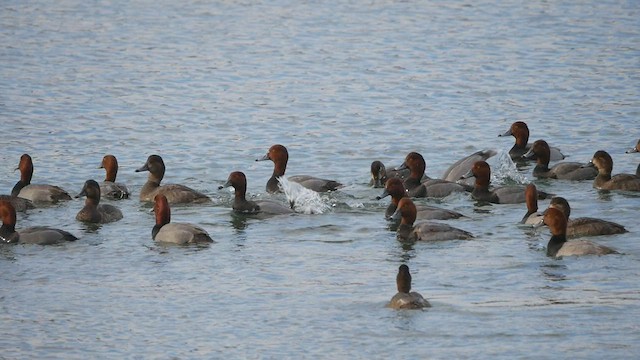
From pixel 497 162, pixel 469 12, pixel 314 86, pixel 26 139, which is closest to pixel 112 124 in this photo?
pixel 26 139

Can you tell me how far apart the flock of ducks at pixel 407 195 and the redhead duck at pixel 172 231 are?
12mm

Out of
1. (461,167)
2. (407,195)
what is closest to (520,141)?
(461,167)

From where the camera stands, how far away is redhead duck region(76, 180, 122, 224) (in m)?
17.8

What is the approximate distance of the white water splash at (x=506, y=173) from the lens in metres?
21.0

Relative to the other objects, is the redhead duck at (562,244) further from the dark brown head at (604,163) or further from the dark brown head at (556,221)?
the dark brown head at (604,163)

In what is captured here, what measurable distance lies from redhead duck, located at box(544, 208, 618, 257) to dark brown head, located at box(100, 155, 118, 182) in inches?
286

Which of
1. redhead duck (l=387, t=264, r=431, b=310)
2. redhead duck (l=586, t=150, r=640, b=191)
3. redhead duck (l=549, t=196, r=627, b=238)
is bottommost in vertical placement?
redhead duck (l=387, t=264, r=431, b=310)

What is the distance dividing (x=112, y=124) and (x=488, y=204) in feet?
31.8

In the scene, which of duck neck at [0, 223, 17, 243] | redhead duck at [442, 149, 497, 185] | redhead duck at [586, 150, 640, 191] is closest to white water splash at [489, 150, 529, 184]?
A: redhead duck at [442, 149, 497, 185]

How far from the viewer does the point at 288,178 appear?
20312 mm

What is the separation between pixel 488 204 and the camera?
1892 centimetres

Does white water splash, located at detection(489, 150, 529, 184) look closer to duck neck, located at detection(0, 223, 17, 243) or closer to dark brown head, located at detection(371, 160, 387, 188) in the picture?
dark brown head, located at detection(371, 160, 387, 188)

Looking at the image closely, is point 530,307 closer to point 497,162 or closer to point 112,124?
point 497,162

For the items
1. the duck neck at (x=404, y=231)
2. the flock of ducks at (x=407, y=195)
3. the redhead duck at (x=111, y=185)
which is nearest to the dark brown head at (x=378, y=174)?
the flock of ducks at (x=407, y=195)
